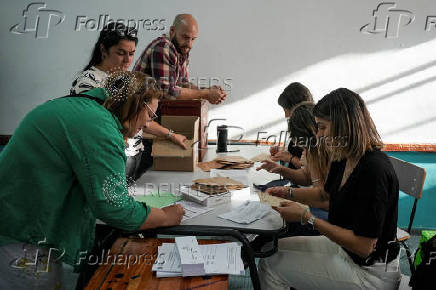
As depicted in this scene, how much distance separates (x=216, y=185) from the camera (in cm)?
191

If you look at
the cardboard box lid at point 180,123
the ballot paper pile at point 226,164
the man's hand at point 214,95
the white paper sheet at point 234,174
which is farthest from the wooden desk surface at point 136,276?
the man's hand at point 214,95

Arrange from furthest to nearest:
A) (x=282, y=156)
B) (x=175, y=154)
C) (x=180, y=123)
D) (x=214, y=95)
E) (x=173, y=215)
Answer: (x=214, y=95)
(x=282, y=156)
(x=180, y=123)
(x=175, y=154)
(x=173, y=215)

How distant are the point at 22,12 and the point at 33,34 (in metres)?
0.22

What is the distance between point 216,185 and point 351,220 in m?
0.67

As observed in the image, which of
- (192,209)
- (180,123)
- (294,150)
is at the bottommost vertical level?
(192,209)

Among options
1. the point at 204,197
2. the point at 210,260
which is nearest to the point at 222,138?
the point at 204,197

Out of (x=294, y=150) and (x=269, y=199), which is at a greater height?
(x=294, y=150)

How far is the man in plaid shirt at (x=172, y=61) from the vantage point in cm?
265

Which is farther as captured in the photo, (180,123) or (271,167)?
(180,123)

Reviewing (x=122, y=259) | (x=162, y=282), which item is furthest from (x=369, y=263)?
(x=122, y=259)

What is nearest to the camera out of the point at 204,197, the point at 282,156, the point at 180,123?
the point at 204,197

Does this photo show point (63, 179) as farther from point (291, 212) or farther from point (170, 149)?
point (170, 149)

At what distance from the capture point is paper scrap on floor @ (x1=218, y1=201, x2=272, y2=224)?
5.23 ft

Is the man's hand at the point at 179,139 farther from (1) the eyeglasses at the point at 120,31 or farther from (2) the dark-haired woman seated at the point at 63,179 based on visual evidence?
(2) the dark-haired woman seated at the point at 63,179
